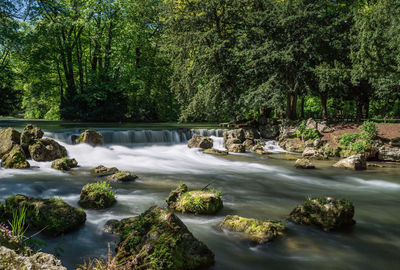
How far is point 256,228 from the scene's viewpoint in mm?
5023

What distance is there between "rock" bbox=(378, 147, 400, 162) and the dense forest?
5600 mm

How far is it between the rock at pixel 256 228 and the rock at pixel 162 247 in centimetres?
108

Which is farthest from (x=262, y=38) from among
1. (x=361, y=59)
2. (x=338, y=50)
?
(x=361, y=59)

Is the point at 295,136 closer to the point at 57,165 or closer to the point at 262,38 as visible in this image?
the point at 262,38

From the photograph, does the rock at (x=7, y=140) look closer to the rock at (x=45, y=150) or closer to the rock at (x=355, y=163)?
the rock at (x=45, y=150)

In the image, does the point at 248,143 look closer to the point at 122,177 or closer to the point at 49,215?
the point at 122,177

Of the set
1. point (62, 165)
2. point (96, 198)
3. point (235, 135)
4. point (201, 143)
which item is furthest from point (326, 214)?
point (235, 135)

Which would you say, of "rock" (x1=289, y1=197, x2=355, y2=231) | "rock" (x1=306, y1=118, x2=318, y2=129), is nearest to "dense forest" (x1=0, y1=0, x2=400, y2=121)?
"rock" (x1=306, y1=118, x2=318, y2=129)

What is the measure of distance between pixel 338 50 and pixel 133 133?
16437mm

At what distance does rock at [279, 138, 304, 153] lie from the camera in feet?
60.0

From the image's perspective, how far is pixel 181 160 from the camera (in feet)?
48.0

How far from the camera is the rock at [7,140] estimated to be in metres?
11.4

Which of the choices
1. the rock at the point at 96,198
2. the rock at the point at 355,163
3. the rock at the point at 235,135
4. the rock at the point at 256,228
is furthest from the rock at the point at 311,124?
the rock at the point at 96,198

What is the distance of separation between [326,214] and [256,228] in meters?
1.58
